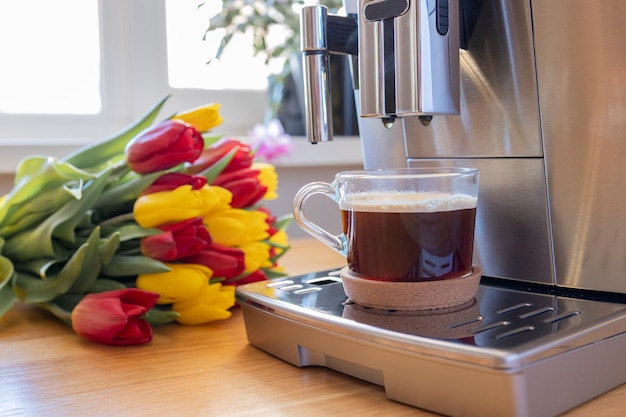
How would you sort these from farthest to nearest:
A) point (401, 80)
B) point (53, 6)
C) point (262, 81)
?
point (262, 81) → point (53, 6) → point (401, 80)

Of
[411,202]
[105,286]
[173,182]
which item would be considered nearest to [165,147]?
[173,182]

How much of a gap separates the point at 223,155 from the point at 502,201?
0.29 m

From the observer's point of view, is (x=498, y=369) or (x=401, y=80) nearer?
(x=498, y=369)

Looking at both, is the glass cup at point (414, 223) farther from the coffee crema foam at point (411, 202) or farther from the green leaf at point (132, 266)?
the green leaf at point (132, 266)

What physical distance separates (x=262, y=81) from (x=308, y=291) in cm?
102

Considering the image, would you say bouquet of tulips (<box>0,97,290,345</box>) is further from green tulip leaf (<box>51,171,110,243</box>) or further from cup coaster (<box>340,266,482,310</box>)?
cup coaster (<box>340,266,482,310</box>)

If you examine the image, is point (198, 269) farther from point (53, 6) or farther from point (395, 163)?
point (53, 6)

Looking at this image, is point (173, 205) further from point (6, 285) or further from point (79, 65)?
point (79, 65)

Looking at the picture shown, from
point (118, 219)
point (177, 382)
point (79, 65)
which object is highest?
point (79, 65)

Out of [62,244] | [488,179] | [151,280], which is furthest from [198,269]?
[488,179]

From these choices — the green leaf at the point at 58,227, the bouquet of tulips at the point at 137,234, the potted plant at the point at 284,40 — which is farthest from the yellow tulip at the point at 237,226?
the potted plant at the point at 284,40

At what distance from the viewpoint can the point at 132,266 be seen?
0.61 m

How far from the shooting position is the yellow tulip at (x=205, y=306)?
63cm

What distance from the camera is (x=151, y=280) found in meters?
0.61
